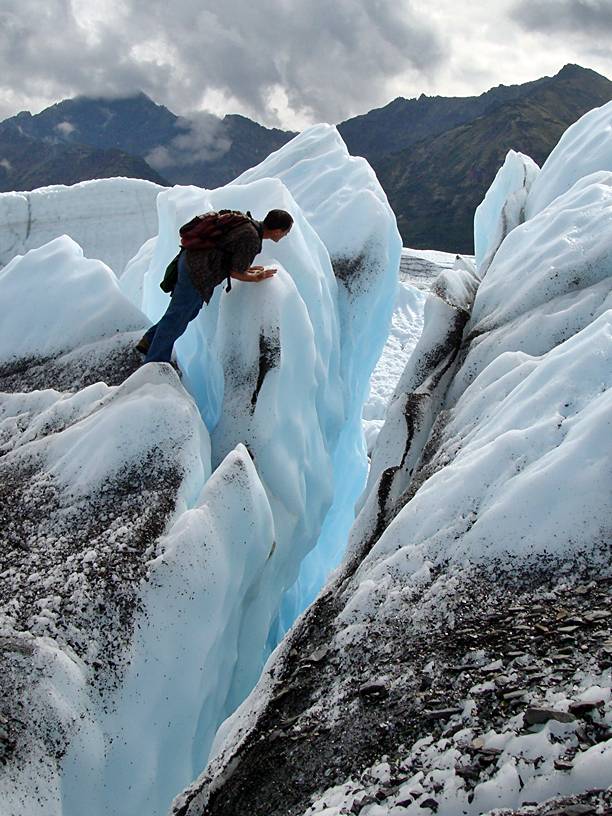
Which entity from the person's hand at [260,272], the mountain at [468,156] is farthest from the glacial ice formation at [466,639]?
the mountain at [468,156]

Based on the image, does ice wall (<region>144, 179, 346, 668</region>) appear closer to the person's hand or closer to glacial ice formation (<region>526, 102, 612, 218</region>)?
the person's hand

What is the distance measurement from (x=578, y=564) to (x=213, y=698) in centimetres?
189

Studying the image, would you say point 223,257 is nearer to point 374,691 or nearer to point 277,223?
point 277,223

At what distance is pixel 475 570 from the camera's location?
2.27 meters

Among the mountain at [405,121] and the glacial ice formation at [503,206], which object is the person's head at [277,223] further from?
the mountain at [405,121]

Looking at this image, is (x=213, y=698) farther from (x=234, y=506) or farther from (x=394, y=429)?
(x=394, y=429)

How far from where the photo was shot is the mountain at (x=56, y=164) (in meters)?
66.2

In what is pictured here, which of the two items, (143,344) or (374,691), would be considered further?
(143,344)

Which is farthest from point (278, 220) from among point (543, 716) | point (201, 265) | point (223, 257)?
point (543, 716)

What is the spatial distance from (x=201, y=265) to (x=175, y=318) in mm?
350

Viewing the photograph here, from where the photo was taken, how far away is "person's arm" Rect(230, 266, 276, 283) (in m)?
3.94

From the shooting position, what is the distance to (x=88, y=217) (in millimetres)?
11500

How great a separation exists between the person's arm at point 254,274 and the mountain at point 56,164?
61.1 meters

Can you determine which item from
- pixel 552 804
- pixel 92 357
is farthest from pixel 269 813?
pixel 92 357
